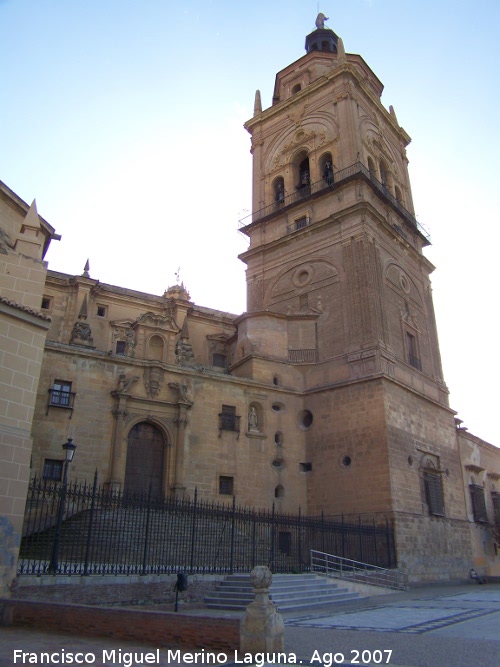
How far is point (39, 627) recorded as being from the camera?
8.49 metres

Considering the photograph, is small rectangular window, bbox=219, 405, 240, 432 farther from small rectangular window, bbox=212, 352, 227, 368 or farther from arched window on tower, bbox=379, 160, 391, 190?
arched window on tower, bbox=379, 160, 391, 190

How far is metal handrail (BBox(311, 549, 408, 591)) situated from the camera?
1677 cm

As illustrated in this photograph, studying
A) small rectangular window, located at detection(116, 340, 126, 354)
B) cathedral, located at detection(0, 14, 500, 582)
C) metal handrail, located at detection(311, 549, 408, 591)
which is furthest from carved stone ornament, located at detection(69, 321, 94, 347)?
metal handrail, located at detection(311, 549, 408, 591)

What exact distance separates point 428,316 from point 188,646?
84.2 feet

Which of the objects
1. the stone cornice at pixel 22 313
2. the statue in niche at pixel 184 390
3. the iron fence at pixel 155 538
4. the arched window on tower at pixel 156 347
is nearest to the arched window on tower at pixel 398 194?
the arched window on tower at pixel 156 347

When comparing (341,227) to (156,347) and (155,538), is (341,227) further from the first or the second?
(155,538)

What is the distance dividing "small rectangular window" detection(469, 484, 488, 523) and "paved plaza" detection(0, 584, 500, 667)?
17567 mm

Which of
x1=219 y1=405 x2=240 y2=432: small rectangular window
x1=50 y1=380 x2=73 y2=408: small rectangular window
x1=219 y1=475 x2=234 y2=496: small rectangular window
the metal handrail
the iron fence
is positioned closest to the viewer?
the iron fence

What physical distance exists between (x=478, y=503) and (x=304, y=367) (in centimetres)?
1183

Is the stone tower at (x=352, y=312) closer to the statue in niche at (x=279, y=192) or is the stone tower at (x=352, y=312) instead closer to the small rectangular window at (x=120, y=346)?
the statue in niche at (x=279, y=192)

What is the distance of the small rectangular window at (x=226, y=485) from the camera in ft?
70.6

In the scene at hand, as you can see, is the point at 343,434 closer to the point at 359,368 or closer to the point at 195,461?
the point at 359,368

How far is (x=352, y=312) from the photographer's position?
984 inches

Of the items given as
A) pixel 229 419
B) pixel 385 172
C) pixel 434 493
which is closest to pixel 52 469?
pixel 229 419
